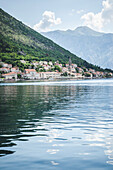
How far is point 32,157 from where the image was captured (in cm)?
1291

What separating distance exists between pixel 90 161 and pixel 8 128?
29.5ft

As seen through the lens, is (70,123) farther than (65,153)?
Yes

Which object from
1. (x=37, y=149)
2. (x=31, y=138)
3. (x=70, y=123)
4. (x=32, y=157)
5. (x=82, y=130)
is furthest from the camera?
(x=70, y=123)

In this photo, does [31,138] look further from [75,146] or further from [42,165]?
[42,165]

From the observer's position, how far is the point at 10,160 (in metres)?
12.5

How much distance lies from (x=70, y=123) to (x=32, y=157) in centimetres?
951

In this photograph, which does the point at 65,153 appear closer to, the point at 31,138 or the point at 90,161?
the point at 90,161

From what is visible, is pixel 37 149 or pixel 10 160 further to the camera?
pixel 37 149

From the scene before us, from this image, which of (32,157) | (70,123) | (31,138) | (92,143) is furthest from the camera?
(70,123)

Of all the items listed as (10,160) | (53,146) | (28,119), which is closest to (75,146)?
(53,146)

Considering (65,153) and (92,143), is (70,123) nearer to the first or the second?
(92,143)

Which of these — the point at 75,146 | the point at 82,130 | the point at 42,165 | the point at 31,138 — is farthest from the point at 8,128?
the point at 42,165

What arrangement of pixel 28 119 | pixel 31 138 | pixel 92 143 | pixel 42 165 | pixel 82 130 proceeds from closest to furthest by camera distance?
pixel 42 165, pixel 92 143, pixel 31 138, pixel 82 130, pixel 28 119

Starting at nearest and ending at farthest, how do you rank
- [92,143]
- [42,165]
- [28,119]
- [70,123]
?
[42,165]
[92,143]
[70,123]
[28,119]
